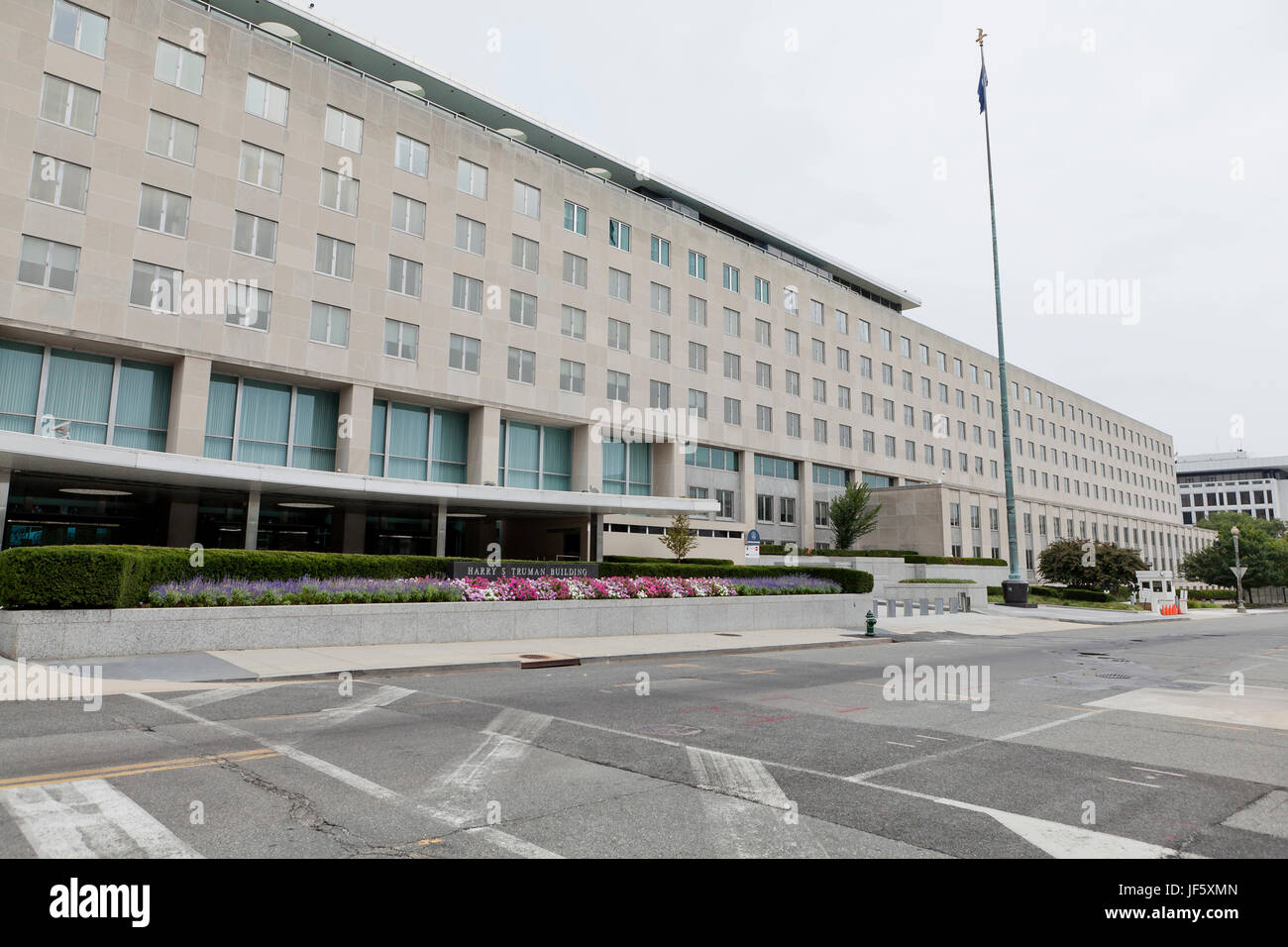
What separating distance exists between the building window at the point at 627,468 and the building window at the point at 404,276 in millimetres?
13359

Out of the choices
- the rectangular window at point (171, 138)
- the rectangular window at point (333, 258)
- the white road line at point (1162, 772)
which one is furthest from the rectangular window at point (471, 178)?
the white road line at point (1162, 772)

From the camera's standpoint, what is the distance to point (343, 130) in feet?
111

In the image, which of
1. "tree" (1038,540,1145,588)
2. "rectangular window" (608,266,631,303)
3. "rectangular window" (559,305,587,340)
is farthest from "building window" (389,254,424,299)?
"tree" (1038,540,1145,588)

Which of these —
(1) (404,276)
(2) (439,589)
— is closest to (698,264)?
(1) (404,276)

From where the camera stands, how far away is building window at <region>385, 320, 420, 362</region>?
34.2 meters

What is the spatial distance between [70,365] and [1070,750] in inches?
1274

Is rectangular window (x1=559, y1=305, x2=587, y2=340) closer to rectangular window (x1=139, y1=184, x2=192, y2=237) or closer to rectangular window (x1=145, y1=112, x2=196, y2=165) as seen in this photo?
rectangular window (x1=139, y1=184, x2=192, y2=237)

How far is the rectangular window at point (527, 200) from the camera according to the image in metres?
39.6
